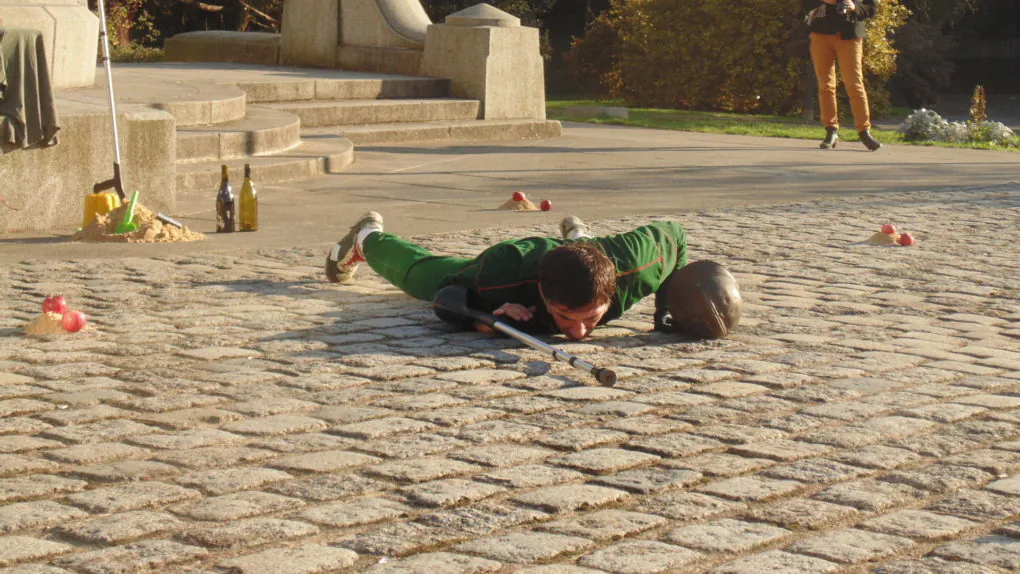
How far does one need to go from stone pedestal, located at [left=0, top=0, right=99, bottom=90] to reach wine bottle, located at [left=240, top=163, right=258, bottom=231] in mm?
2547

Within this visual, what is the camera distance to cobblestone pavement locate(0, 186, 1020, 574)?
3510 millimetres

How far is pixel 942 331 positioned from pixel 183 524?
3810 millimetres

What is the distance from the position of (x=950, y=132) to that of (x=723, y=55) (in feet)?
15.6

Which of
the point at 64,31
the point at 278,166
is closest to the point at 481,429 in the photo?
the point at 278,166

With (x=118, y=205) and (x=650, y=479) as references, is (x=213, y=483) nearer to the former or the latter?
(x=650, y=479)

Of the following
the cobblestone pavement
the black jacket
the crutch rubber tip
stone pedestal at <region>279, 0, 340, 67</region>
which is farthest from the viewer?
stone pedestal at <region>279, 0, 340, 67</region>

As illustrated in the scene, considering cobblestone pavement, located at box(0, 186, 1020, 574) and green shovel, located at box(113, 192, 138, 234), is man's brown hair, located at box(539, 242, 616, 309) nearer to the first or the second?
cobblestone pavement, located at box(0, 186, 1020, 574)

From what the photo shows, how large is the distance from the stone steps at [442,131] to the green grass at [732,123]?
2603 millimetres

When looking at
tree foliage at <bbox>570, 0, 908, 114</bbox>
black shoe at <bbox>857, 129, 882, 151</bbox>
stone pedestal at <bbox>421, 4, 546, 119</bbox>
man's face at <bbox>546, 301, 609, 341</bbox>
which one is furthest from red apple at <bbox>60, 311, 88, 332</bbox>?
tree foliage at <bbox>570, 0, 908, 114</bbox>

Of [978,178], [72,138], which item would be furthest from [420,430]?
[978,178]

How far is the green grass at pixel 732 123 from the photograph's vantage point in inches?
669

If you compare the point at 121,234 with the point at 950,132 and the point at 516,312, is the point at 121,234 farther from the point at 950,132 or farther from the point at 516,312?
the point at 950,132

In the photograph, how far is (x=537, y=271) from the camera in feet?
18.7

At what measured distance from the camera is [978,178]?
12828 millimetres
